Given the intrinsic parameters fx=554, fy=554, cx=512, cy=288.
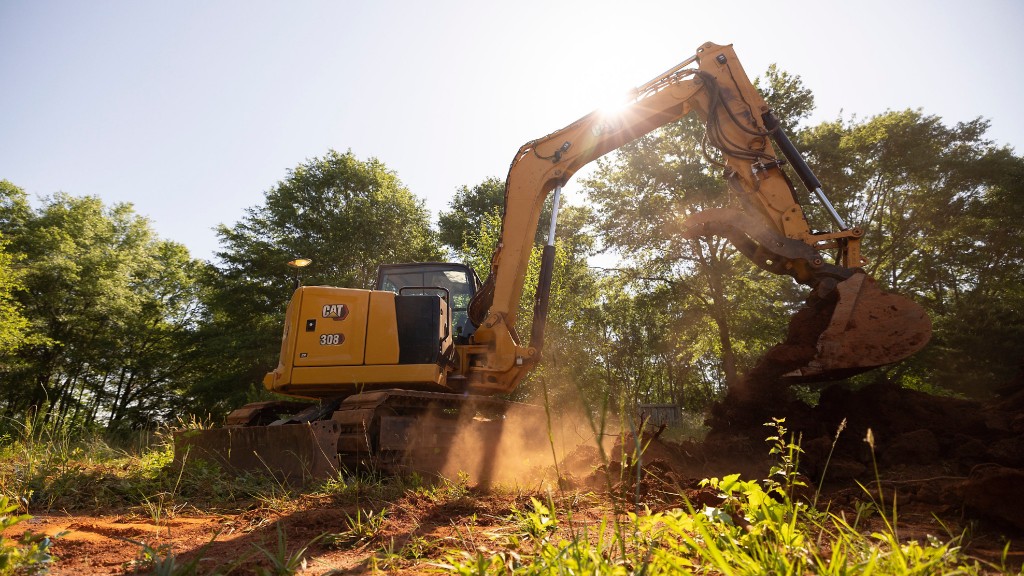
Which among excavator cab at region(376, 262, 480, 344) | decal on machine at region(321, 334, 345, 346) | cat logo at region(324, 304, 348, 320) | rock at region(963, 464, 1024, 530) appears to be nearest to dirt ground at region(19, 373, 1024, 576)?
rock at region(963, 464, 1024, 530)

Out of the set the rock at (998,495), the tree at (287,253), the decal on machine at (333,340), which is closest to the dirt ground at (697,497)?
the rock at (998,495)

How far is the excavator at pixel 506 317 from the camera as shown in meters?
5.77

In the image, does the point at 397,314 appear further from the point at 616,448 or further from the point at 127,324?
the point at 127,324

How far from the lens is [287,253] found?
23156mm

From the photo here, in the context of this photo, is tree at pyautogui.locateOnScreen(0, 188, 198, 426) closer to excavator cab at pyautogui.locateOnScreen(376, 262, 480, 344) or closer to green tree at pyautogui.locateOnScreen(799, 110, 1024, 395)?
excavator cab at pyautogui.locateOnScreen(376, 262, 480, 344)

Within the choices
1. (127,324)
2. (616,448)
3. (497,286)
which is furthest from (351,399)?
A: (127,324)

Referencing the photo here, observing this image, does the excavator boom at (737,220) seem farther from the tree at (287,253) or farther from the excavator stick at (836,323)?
the tree at (287,253)

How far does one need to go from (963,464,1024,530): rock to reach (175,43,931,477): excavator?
2.62 m

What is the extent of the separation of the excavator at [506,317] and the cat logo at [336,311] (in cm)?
2

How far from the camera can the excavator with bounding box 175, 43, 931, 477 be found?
5.77 metres

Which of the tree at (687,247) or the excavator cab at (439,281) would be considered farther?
the tree at (687,247)

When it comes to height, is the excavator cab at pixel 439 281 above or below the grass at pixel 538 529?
above

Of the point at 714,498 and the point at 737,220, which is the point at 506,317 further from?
the point at 714,498

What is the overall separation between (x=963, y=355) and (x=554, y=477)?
14.1 m
